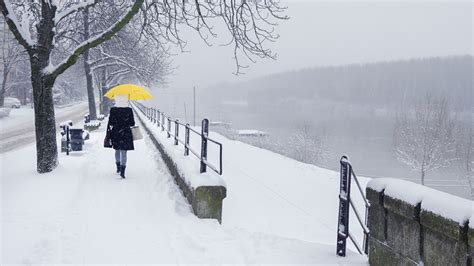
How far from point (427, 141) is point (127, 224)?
1507 inches

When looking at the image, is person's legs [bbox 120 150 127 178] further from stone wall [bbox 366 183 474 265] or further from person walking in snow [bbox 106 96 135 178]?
stone wall [bbox 366 183 474 265]

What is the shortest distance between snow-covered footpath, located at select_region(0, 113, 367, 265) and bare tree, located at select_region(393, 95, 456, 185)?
29102 mm

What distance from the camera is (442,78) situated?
4938 inches

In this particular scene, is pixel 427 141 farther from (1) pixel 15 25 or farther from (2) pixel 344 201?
(2) pixel 344 201

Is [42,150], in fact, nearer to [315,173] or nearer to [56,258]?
[56,258]

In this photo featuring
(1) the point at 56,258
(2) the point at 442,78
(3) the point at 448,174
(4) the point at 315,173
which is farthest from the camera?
(2) the point at 442,78

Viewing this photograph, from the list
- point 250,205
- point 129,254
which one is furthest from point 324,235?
point 129,254

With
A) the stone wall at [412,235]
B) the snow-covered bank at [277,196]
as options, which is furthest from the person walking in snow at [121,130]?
the stone wall at [412,235]

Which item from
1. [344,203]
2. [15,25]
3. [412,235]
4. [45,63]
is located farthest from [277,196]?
[412,235]

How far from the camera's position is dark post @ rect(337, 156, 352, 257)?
473cm

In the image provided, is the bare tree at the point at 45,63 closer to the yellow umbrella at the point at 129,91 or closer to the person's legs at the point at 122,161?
the yellow umbrella at the point at 129,91

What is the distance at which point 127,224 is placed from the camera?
6.02m

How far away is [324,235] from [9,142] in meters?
16.3

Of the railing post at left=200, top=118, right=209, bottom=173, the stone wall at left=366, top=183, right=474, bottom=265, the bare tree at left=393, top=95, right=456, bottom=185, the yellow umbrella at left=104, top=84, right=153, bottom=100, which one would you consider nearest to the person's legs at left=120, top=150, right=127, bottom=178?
the yellow umbrella at left=104, top=84, right=153, bottom=100
